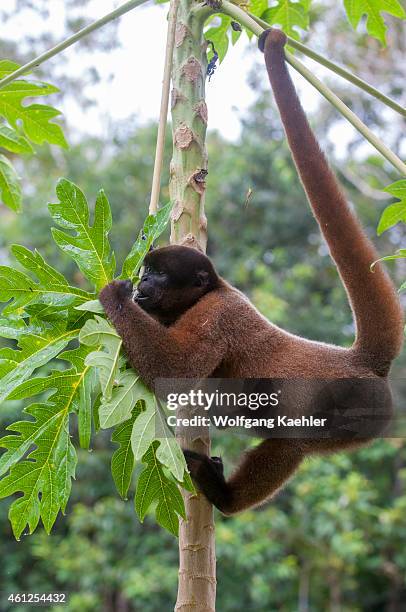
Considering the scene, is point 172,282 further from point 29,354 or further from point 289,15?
point 289,15

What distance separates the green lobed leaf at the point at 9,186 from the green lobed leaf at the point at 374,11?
182 centimetres

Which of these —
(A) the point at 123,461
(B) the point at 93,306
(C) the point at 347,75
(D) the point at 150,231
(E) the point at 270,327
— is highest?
(C) the point at 347,75

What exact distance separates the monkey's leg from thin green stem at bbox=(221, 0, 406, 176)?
121 cm

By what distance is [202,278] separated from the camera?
2924 mm

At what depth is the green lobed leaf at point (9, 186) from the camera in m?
3.36

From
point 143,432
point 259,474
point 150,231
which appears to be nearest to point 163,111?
point 150,231

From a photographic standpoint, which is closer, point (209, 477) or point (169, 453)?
point (169, 453)

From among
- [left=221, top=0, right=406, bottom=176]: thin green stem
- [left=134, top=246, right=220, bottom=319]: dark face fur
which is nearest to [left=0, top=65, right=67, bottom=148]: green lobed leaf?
[left=134, top=246, right=220, bottom=319]: dark face fur

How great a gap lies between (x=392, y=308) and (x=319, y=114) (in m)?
9.55

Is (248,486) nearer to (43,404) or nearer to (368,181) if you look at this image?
(43,404)

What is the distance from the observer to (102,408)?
202 cm

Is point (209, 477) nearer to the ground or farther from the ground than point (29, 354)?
nearer to the ground

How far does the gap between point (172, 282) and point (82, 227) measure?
655 millimetres

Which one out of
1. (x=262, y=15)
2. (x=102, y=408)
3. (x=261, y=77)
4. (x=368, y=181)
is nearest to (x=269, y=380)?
(x=102, y=408)
